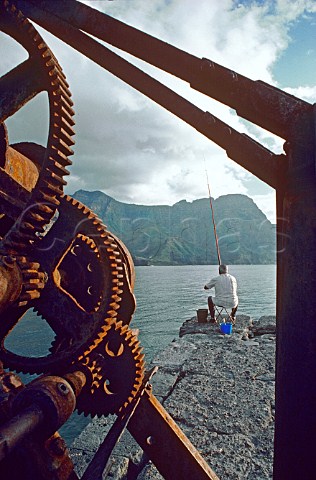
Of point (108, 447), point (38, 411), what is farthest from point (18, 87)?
point (108, 447)

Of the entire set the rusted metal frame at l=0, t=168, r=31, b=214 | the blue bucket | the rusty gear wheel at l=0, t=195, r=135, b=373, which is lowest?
the blue bucket

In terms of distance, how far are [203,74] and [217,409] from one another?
4.40 m

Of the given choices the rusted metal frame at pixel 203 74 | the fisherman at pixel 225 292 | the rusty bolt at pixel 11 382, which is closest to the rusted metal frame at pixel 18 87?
the rusted metal frame at pixel 203 74

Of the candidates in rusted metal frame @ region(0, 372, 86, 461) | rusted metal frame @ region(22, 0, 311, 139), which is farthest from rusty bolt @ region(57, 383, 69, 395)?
rusted metal frame @ region(22, 0, 311, 139)

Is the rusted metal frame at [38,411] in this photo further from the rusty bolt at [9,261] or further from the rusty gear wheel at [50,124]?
the rusty gear wheel at [50,124]

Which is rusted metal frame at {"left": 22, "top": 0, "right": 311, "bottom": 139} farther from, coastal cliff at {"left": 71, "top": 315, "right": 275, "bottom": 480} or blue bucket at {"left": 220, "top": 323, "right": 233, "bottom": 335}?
blue bucket at {"left": 220, "top": 323, "right": 233, "bottom": 335}

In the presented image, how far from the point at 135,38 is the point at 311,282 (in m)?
1.23

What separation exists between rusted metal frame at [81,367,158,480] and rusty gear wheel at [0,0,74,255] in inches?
49.3

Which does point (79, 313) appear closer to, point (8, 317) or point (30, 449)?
point (8, 317)

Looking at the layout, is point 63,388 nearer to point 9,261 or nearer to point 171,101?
point 9,261

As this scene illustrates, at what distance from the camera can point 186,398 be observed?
4.75 metres

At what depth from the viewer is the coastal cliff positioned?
3.36 meters

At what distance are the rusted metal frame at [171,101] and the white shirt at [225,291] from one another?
9378mm

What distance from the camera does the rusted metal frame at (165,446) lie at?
2.15m
